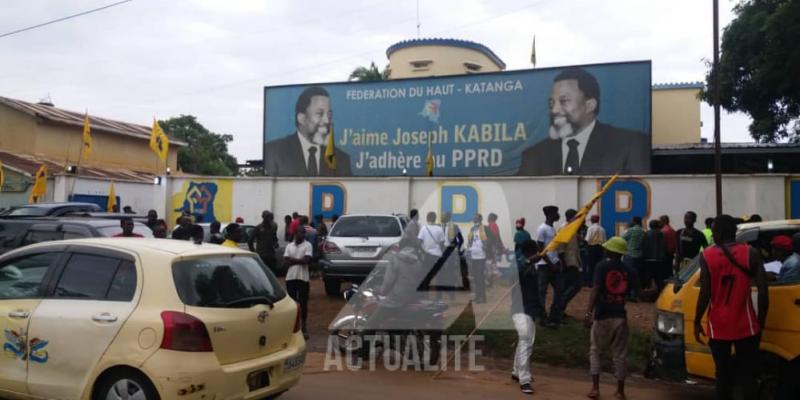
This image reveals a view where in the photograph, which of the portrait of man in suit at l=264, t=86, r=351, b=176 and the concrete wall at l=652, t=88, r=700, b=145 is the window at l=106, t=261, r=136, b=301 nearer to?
the portrait of man in suit at l=264, t=86, r=351, b=176

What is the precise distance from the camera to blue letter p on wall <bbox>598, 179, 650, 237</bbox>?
56.4 ft

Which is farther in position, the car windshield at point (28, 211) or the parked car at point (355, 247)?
the car windshield at point (28, 211)

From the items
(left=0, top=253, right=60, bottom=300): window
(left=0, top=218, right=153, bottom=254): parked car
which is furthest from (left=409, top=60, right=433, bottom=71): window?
(left=0, top=253, right=60, bottom=300): window

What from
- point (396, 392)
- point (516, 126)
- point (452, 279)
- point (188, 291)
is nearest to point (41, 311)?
point (188, 291)

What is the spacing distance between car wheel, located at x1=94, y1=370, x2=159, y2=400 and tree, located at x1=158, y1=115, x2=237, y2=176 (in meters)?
41.7

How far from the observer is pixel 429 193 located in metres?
19.2

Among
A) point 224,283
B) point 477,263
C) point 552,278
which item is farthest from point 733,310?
point 477,263

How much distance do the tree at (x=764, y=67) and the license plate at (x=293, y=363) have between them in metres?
16.7

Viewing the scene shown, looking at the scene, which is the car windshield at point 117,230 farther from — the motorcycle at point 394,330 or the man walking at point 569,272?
the man walking at point 569,272

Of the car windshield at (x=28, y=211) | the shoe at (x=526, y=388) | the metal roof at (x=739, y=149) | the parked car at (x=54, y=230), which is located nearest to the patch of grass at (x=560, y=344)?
the shoe at (x=526, y=388)

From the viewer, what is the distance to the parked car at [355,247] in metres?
12.3

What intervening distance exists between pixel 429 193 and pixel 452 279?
8844 millimetres

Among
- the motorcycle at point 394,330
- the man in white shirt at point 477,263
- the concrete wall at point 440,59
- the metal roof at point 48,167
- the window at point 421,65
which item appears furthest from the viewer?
the window at point 421,65

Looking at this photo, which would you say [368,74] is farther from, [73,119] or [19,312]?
[19,312]
